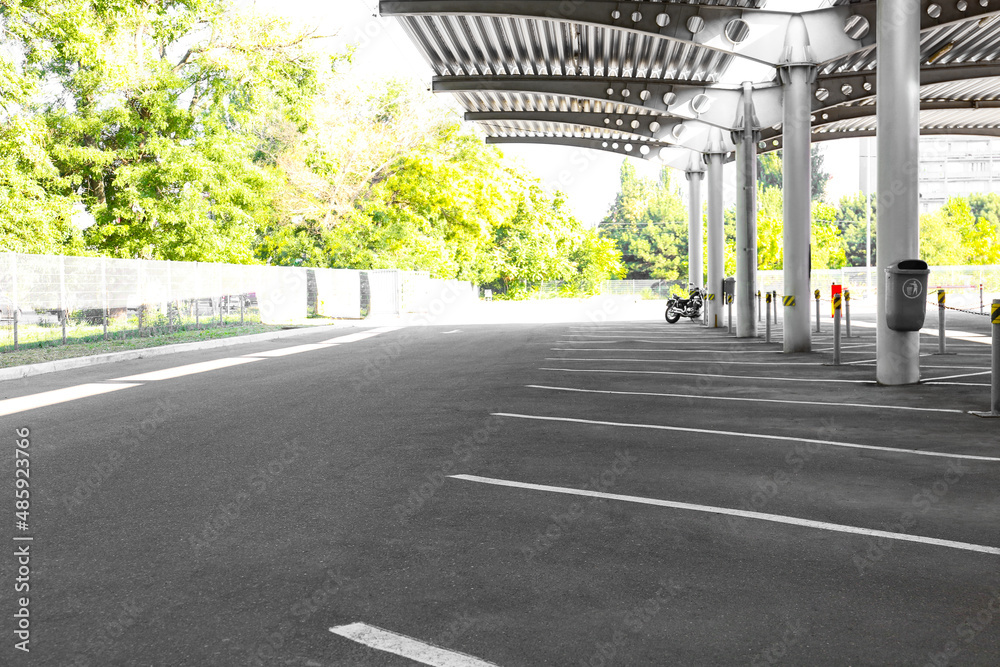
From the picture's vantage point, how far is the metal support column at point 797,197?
17.9 m

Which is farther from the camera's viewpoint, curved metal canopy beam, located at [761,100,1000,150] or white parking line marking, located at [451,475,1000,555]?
curved metal canopy beam, located at [761,100,1000,150]

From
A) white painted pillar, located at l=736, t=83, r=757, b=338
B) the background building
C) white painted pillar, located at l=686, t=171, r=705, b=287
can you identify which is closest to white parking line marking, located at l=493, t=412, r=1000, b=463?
white painted pillar, located at l=736, t=83, r=757, b=338

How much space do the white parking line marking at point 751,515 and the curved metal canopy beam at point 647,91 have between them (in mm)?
18016

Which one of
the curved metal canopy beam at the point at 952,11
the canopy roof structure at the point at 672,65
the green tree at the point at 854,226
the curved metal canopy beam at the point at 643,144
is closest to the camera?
the curved metal canopy beam at the point at 952,11

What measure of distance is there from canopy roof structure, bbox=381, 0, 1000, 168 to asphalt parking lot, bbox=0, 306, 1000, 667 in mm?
8433

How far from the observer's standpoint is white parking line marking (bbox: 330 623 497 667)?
3.59 metres

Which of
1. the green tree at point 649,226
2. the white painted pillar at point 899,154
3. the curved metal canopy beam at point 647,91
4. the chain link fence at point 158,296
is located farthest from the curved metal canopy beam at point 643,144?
the green tree at point 649,226

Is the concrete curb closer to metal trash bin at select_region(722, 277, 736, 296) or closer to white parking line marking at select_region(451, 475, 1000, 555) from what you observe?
white parking line marking at select_region(451, 475, 1000, 555)

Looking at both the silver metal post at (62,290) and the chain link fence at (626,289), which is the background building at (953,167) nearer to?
the chain link fence at (626,289)

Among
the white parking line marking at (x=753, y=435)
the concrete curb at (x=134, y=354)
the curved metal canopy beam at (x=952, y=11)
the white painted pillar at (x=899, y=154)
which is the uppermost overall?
the curved metal canopy beam at (x=952, y=11)

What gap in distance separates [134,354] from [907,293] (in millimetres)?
15924

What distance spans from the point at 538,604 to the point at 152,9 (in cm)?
3048

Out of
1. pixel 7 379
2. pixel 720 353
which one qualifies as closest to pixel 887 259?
pixel 720 353

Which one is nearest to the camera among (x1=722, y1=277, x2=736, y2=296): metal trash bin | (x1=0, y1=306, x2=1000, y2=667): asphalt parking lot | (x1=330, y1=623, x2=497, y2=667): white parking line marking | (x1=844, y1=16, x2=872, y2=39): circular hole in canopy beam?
(x1=330, y1=623, x2=497, y2=667): white parking line marking
